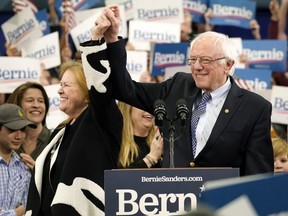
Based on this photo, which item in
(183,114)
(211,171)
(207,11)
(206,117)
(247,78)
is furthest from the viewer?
(207,11)

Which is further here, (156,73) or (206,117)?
(156,73)

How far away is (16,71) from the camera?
8.80 meters

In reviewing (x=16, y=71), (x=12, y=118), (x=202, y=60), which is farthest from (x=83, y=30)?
(x=202, y=60)

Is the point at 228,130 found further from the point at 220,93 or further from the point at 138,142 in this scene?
the point at 138,142

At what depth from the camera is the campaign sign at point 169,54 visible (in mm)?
9367

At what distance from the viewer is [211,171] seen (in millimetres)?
3953

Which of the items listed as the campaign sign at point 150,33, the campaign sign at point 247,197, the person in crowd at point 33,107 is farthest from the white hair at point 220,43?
the campaign sign at point 150,33

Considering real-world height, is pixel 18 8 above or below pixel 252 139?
above

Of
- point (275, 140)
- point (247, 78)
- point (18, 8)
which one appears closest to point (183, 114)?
point (275, 140)

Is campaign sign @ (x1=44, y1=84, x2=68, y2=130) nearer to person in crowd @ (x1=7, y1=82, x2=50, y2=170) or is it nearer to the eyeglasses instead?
person in crowd @ (x1=7, y1=82, x2=50, y2=170)

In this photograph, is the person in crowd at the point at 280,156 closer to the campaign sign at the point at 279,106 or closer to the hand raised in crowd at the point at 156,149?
the hand raised in crowd at the point at 156,149

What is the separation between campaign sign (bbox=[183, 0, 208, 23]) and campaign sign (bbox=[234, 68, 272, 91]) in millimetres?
2207

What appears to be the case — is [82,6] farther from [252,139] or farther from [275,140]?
[252,139]

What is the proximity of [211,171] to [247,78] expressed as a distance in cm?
543
